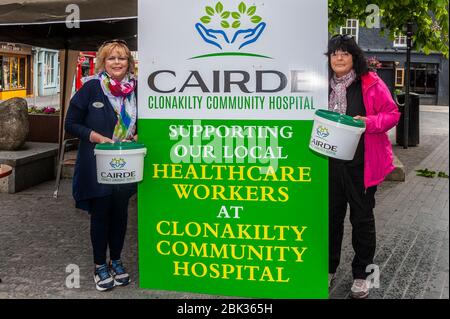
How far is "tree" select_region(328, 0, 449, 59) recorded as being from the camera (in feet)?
30.4

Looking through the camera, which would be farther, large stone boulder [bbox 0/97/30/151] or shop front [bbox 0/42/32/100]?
shop front [bbox 0/42/32/100]

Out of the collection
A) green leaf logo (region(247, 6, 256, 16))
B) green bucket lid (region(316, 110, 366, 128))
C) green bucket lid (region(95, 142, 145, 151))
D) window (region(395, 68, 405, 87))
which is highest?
window (region(395, 68, 405, 87))

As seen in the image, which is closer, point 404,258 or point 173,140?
point 173,140

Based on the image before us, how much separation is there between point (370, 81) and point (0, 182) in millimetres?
5768

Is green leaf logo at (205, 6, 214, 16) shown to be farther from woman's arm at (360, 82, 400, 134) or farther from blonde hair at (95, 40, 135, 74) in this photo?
woman's arm at (360, 82, 400, 134)

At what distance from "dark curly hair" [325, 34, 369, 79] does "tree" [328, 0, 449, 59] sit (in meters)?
5.18

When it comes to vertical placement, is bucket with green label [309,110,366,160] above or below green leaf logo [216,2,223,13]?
below

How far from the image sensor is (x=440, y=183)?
367 inches

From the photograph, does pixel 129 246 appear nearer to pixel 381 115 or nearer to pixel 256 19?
pixel 256 19

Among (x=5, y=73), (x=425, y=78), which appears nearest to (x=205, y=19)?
(x=425, y=78)

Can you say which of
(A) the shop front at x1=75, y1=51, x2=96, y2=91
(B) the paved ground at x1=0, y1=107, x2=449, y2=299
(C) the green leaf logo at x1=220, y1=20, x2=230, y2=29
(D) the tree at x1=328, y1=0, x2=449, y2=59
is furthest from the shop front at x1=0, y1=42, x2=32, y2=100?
(C) the green leaf logo at x1=220, y1=20, x2=230, y2=29

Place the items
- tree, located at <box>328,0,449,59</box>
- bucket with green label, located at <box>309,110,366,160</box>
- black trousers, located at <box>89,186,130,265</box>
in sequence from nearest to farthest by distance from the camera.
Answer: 1. bucket with green label, located at <box>309,110,366,160</box>
2. black trousers, located at <box>89,186,130,265</box>
3. tree, located at <box>328,0,449,59</box>
